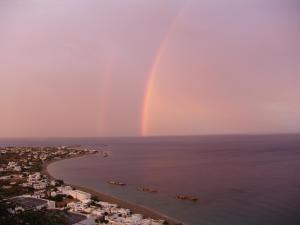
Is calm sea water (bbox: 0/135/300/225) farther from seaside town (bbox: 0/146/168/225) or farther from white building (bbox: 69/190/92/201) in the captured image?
white building (bbox: 69/190/92/201)

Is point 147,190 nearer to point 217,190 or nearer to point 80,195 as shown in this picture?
point 217,190

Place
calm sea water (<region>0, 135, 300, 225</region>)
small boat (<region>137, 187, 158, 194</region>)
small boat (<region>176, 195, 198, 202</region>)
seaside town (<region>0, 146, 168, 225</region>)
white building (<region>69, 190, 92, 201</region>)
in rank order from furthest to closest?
1. small boat (<region>137, 187, 158, 194</region>)
2. small boat (<region>176, 195, 198, 202</region>)
3. white building (<region>69, 190, 92, 201</region>)
4. calm sea water (<region>0, 135, 300, 225</region>)
5. seaside town (<region>0, 146, 168, 225</region>)

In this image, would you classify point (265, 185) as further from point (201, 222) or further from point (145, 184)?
point (201, 222)

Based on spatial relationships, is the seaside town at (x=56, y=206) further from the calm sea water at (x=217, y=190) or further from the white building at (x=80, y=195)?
the calm sea water at (x=217, y=190)

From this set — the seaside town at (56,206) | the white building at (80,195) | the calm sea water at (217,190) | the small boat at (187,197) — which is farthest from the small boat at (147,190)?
the white building at (80,195)

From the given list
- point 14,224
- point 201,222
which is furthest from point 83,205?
point 14,224

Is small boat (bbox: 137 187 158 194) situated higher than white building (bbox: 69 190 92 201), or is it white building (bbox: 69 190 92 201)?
white building (bbox: 69 190 92 201)

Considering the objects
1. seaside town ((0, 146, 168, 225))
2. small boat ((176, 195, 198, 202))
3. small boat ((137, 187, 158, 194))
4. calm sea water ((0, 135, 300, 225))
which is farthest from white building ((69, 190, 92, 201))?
small boat ((176, 195, 198, 202))

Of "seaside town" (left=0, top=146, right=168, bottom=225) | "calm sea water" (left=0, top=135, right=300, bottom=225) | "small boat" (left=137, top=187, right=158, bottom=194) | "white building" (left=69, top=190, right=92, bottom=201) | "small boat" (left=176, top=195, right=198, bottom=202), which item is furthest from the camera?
"small boat" (left=137, top=187, right=158, bottom=194)

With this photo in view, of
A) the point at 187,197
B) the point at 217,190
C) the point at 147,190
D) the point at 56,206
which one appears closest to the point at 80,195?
the point at 56,206

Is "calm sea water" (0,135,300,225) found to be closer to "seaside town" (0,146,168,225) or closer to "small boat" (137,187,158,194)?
"small boat" (137,187,158,194)

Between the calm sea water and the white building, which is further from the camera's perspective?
the white building
